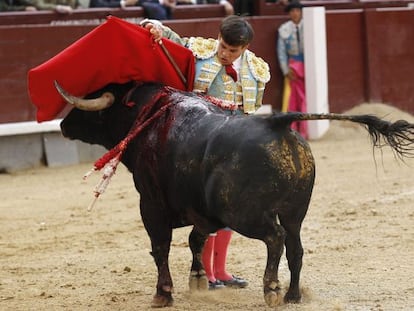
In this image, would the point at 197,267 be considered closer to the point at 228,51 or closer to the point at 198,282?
the point at 198,282

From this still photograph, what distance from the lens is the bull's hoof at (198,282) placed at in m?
4.50

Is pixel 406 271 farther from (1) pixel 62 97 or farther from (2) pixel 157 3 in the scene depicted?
(2) pixel 157 3

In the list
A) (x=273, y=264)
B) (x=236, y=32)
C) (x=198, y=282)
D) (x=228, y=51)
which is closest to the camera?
(x=273, y=264)

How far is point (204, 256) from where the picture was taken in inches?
184

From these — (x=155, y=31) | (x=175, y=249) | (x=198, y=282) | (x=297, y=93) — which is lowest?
(x=175, y=249)

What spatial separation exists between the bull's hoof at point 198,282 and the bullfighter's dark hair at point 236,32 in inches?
40.0

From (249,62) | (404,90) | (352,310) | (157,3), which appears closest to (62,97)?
(249,62)

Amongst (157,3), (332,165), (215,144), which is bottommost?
(332,165)

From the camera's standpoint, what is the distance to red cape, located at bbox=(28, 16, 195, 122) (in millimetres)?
4453

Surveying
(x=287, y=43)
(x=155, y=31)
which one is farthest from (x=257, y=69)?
(x=287, y=43)

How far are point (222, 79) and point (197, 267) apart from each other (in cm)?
83

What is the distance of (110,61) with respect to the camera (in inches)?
175

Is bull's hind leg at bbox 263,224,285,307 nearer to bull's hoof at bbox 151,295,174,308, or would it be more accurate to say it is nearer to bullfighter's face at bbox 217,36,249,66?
bull's hoof at bbox 151,295,174,308

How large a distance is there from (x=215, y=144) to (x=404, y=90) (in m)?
7.98
